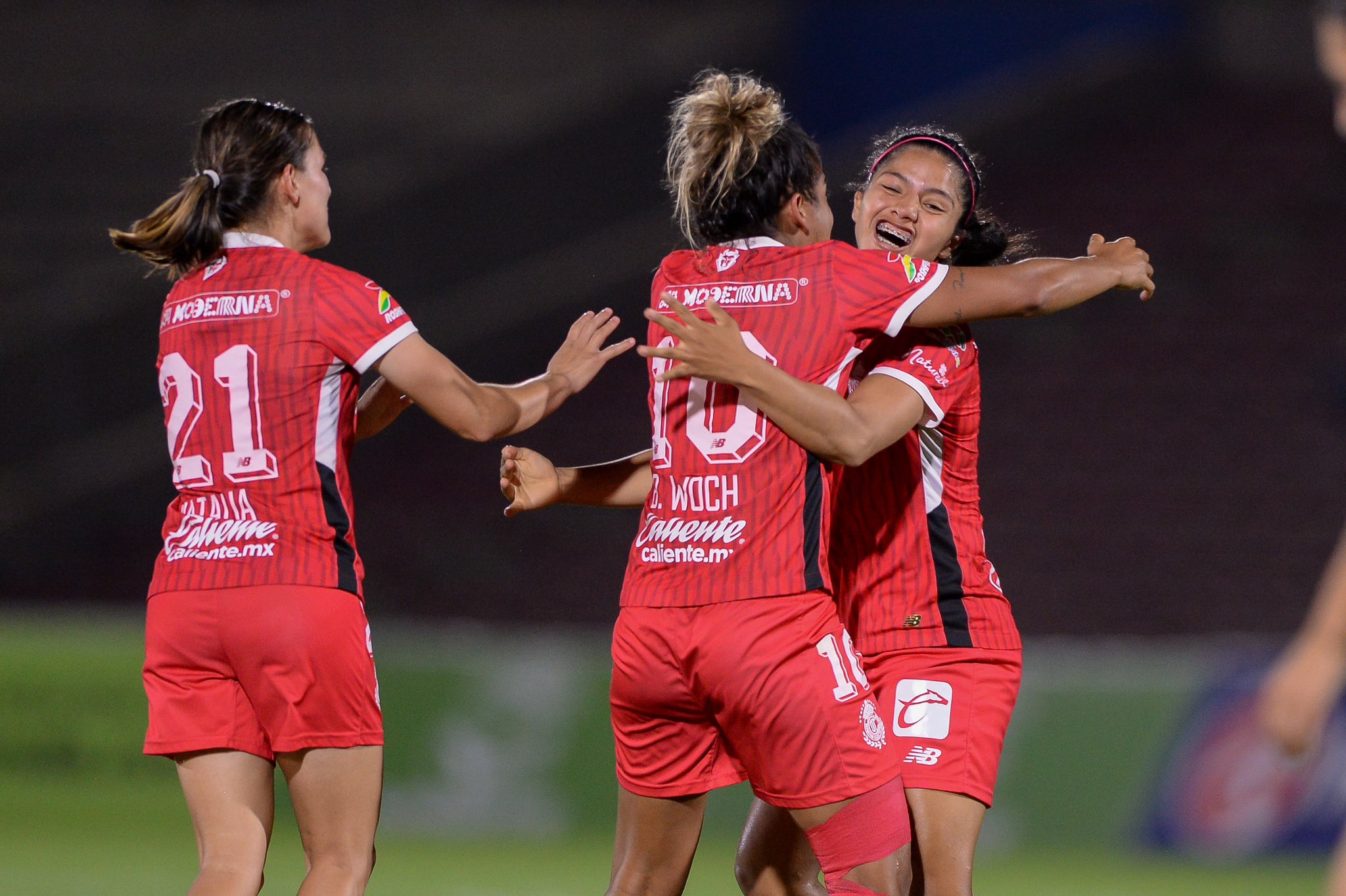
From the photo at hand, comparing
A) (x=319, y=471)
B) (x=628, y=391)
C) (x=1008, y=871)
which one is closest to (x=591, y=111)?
(x=628, y=391)

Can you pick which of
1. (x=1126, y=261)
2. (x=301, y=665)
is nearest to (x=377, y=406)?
(x=301, y=665)

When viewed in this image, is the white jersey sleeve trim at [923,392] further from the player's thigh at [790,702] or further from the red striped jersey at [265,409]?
the red striped jersey at [265,409]

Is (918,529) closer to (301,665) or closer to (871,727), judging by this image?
(871,727)

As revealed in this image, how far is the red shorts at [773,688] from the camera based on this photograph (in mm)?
3398

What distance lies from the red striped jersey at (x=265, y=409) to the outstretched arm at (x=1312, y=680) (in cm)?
207

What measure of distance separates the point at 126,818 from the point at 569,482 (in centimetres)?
509

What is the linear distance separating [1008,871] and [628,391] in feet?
21.0

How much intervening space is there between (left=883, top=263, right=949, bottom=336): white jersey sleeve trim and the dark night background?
8038 millimetres

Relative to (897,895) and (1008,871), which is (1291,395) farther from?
(897,895)

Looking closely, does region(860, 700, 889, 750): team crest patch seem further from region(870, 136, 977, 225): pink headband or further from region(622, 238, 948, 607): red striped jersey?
region(870, 136, 977, 225): pink headband

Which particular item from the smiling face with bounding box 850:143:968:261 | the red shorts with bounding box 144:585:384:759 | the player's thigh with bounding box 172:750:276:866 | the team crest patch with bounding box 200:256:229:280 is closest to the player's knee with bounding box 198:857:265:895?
the player's thigh with bounding box 172:750:276:866

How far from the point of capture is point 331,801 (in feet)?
11.9

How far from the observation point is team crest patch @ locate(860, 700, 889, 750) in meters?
3.45

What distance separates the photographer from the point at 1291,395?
12570 millimetres
